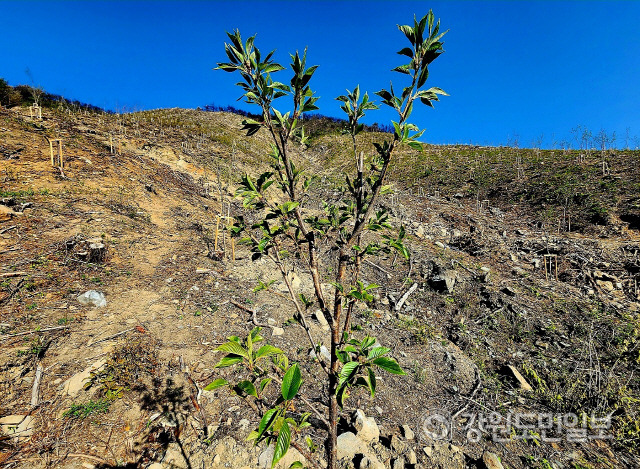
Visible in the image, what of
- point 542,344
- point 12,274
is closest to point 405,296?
point 542,344

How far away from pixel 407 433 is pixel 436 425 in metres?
0.59

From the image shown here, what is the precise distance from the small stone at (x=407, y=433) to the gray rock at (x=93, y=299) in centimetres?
582

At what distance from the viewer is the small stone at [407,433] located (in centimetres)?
374

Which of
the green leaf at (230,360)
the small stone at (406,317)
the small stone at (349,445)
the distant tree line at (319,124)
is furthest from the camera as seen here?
the distant tree line at (319,124)

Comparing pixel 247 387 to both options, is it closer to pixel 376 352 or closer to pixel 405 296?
pixel 376 352

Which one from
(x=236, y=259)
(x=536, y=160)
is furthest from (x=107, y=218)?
(x=536, y=160)

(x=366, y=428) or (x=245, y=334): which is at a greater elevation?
(x=245, y=334)

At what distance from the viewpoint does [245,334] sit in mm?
5191

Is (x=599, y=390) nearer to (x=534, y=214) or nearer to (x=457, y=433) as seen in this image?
(x=457, y=433)

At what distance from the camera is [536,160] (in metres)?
19.3

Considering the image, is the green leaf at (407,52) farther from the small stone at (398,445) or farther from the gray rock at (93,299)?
the gray rock at (93,299)

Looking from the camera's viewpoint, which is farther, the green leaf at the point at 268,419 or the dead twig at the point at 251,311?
the dead twig at the point at 251,311

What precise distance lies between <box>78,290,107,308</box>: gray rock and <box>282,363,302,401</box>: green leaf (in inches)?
228


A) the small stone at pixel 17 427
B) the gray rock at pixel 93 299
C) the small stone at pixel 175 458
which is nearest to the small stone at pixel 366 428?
the small stone at pixel 175 458
